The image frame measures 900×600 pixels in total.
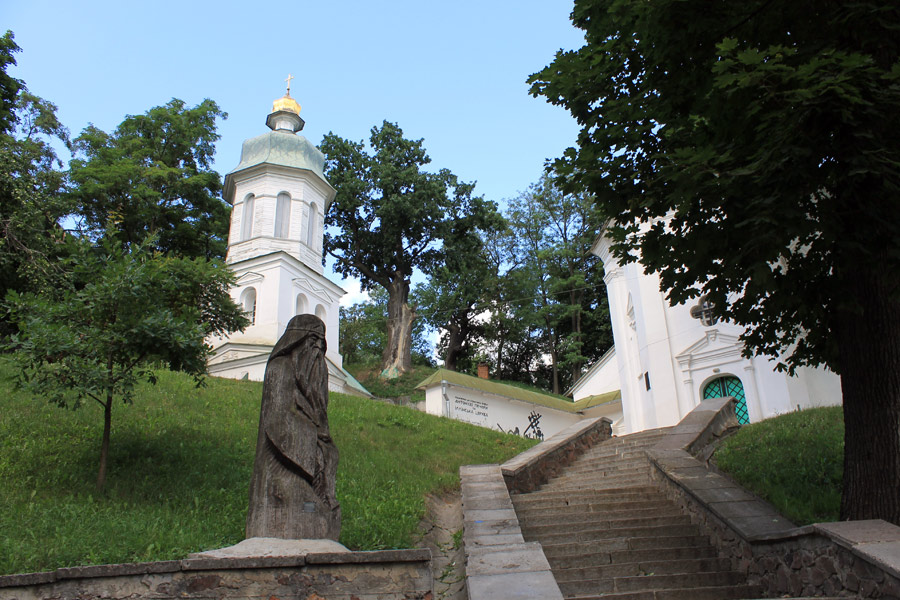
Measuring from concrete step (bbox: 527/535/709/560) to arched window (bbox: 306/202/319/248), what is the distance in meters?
24.1

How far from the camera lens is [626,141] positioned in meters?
6.71

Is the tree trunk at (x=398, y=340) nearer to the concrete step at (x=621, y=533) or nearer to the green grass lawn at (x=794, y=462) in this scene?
the green grass lawn at (x=794, y=462)

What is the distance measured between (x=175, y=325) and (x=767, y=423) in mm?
10235

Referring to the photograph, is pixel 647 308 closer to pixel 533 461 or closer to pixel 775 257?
pixel 533 461

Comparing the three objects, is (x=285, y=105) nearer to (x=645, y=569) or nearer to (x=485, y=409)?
(x=485, y=409)

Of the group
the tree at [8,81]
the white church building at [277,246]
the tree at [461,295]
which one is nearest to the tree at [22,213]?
the tree at [8,81]

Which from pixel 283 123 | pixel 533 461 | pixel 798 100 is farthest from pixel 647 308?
pixel 283 123

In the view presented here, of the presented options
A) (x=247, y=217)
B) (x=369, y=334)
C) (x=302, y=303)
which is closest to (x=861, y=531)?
(x=302, y=303)

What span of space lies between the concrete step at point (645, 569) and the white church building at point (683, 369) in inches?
450

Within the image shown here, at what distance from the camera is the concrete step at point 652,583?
6.16 m

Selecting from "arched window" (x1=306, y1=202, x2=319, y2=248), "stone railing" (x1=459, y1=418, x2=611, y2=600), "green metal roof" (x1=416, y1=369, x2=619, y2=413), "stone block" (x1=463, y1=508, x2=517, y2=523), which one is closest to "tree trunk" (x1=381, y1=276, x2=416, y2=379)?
"arched window" (x1=306, y1=202, x2=319, y2=248)

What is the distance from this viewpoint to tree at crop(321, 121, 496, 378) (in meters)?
33.2

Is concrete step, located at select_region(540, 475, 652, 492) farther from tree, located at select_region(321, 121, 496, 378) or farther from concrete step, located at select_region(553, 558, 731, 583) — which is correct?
tree, located at select_region(321, 121, 496, 378)

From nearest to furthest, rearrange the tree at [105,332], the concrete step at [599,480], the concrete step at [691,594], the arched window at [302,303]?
the concrete step at [691,594] < the tree at [105,332] < the concrete step at [599,480] < the arched window at [302,303]
